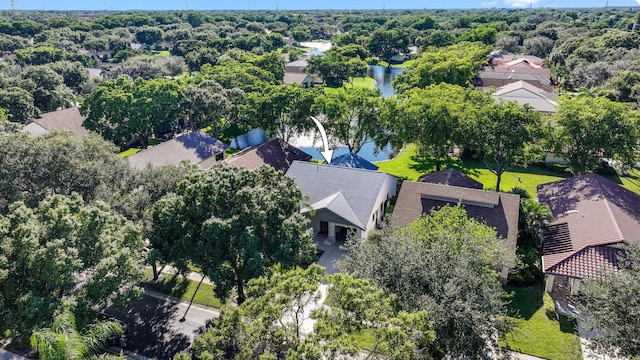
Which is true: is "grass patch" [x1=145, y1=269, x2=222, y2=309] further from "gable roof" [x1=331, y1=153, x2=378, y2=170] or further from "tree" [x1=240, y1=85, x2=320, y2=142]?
"tree" [x1=240, y1=85, x2=320, y2=142]

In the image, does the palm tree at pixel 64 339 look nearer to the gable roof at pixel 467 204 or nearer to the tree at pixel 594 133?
the gable roof at pixel 467 204

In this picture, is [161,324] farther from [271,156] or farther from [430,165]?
[430,165]

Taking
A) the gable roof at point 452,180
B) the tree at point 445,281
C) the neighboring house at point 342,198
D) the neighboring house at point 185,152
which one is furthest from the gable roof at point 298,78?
the tree at point 445,281

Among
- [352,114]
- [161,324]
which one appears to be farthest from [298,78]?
[161,324]

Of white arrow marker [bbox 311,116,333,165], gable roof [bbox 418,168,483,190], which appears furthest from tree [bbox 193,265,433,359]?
white arrow marker [bbox 311,116,333,165]

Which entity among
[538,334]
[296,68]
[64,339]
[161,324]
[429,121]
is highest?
[296,68]
